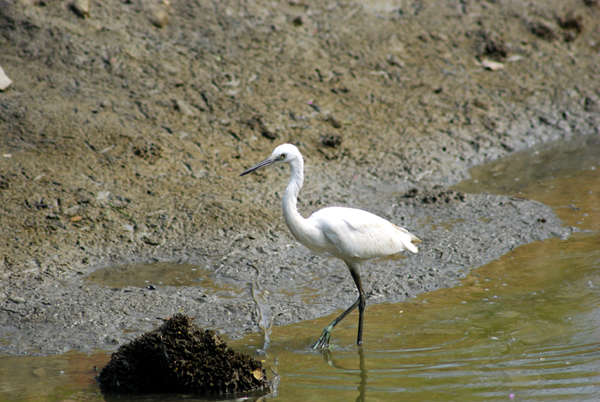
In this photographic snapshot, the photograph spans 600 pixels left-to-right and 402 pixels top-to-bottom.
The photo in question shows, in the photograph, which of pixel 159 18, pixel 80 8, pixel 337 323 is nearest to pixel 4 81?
pixel 80 8

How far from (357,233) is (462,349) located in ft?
4.19

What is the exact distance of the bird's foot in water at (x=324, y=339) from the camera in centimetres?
477

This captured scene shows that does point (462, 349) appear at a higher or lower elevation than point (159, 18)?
lower

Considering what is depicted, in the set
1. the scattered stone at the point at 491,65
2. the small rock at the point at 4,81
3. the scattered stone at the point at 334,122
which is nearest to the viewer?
the small rock at the point at 4,81

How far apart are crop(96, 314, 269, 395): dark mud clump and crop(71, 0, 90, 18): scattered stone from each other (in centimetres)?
640

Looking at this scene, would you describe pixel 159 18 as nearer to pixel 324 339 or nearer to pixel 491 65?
pixel 491 65

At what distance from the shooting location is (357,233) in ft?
16.5

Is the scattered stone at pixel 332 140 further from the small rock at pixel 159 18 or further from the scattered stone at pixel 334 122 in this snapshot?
the small rock at pixel 159 18

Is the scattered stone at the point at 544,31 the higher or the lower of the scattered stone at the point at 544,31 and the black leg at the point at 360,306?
the higher

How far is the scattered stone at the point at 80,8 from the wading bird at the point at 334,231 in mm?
5491

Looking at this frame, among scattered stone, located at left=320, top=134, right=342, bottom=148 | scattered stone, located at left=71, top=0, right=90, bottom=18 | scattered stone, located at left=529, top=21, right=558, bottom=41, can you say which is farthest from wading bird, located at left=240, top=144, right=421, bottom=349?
scattered stone, located at left=529, top=21, right=558, bottom=41

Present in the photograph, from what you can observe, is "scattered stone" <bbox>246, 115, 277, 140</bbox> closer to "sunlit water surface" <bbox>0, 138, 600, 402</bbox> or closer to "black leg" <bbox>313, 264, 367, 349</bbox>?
"sunlit water surface" <bbox>0, 138, 600, 402</bbox>

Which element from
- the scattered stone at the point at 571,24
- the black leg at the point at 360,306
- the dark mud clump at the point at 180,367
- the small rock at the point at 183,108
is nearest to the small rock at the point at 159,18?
the small rock at the point at 183,108

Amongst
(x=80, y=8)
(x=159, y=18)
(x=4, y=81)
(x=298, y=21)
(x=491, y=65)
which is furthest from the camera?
(x=491, y=65)
